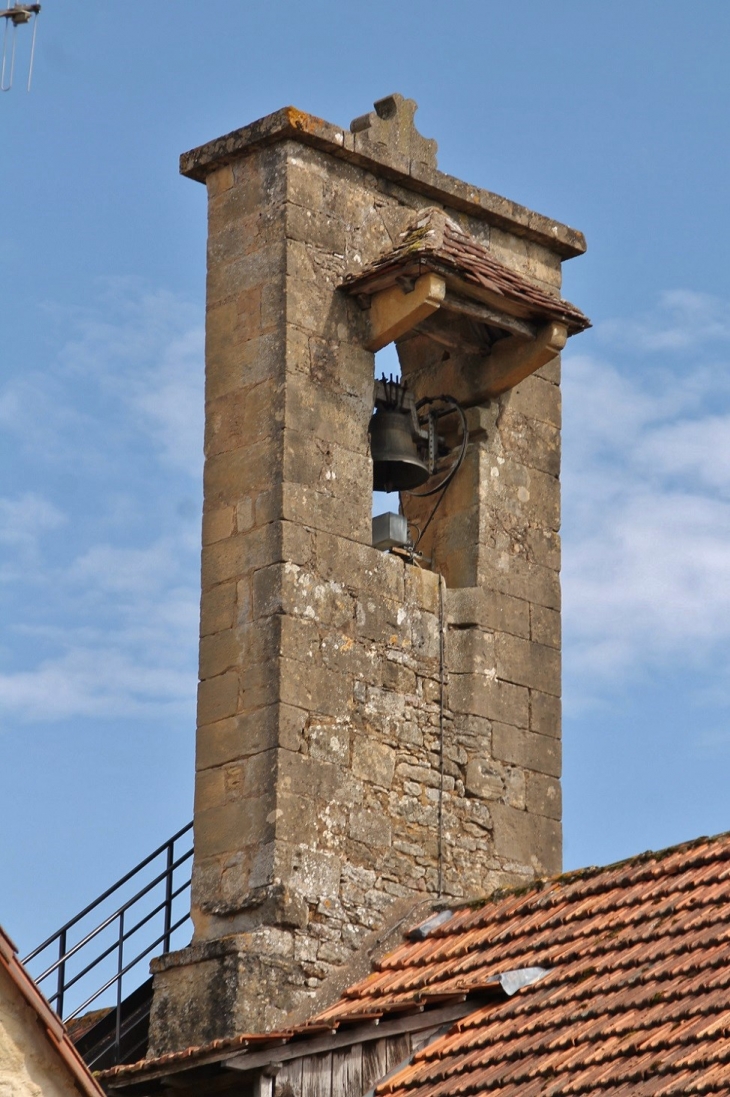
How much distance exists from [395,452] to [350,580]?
2.47 feet

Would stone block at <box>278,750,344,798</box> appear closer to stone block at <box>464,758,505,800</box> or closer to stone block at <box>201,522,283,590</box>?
stone block at <box>464,758,505,800</box>

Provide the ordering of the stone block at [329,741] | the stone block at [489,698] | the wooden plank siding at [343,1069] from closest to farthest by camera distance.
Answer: the wooden plank siding at [343,1069] < the stone block at [329,741] < the stone block at [489,698]

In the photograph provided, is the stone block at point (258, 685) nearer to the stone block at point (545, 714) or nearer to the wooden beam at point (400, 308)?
the stone block at point (545, 714)

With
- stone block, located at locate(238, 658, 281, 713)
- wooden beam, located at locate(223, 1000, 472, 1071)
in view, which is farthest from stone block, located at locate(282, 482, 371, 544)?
wooden beam, located at locate(223, 1000, 472, 1071)

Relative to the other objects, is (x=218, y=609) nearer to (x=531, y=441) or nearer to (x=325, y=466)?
(x=325, y=466)

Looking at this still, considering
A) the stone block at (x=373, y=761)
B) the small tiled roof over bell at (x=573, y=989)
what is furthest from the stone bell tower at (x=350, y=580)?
the small tiled roof over bell at (x=573, y=989)

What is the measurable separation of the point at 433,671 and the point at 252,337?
167 centimetres

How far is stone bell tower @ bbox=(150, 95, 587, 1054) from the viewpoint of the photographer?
33.6ft

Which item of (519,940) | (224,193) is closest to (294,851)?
(519,940)

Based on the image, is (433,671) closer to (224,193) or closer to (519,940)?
(519,940)

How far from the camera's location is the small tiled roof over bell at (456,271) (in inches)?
428

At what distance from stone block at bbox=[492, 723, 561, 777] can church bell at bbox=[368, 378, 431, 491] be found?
1.20 metres

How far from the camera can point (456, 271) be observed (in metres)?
11.0

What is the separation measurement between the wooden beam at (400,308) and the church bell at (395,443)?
310 mm
